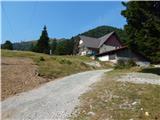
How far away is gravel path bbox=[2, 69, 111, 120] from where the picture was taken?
43.9 ft

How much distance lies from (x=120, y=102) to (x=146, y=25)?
13.7 m

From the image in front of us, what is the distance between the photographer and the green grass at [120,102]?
41.4ft

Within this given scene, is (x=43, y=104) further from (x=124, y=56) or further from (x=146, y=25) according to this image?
(x=124, y=56)

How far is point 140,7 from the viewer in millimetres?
27719

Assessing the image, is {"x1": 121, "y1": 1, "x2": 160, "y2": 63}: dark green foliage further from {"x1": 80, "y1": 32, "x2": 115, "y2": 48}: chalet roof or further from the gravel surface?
{"x1": 80, "y1": 32, "x2": 115, "y2": 48}: chalet roof

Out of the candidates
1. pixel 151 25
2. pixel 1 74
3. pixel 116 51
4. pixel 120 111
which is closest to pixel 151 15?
pixel 151 25

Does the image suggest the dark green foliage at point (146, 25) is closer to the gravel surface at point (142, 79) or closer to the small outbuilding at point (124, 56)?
the gravel surface at point (142, 79)

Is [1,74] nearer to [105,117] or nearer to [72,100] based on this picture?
[72,100]

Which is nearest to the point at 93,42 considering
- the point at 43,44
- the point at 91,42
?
the point at 91,42

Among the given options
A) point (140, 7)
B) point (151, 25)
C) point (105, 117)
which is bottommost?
point (105, 117)

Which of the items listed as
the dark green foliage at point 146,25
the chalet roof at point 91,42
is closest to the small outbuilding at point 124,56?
the chalet roof at point 91,42

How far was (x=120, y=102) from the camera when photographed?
1458 cm

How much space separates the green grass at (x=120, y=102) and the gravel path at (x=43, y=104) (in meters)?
0.65

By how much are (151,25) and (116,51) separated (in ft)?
120
